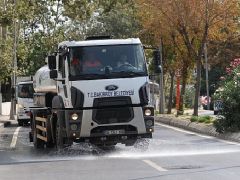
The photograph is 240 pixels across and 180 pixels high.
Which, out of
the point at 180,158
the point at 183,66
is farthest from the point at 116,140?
the point at 183,66

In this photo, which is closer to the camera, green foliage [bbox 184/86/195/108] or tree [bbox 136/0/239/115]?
tree [bbox 136/0/239/115]

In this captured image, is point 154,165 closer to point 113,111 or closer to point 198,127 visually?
point 113,111

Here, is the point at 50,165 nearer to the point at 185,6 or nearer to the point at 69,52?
the point at 69,52

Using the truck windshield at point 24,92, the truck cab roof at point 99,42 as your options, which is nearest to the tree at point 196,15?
the truck windshield at point 24,92

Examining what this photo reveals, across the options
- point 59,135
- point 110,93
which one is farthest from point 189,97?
point 110,93

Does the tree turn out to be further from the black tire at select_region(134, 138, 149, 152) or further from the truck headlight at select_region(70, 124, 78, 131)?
the truck headlight at select_region(70, 124, 78, 131)

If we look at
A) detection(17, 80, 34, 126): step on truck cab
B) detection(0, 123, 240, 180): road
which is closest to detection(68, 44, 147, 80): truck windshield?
detection(0, 123, 240, 180): road

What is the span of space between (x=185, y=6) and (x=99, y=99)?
15.7 metres

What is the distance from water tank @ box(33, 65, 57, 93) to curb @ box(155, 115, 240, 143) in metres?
6.12

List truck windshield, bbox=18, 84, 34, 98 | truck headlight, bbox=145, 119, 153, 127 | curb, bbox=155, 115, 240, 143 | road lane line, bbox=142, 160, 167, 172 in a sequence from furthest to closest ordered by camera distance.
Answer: truck windshield, bbox=18, 84, 34, 98, curb, bbox=155, 115, 240, 143, truck headlight, bbox=145, 119, 153, 127, road lane line, bbox=142, 160, 167, 172

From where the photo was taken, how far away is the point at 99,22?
61.7 meters

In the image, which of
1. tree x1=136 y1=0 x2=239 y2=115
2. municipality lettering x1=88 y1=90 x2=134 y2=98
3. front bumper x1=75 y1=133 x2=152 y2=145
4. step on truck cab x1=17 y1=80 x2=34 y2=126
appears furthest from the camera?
step on truck cab x1=17 y1=80 x2=34 y2=126

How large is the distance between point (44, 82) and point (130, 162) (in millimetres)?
6563

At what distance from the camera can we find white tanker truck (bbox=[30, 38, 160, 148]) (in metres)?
16.9
